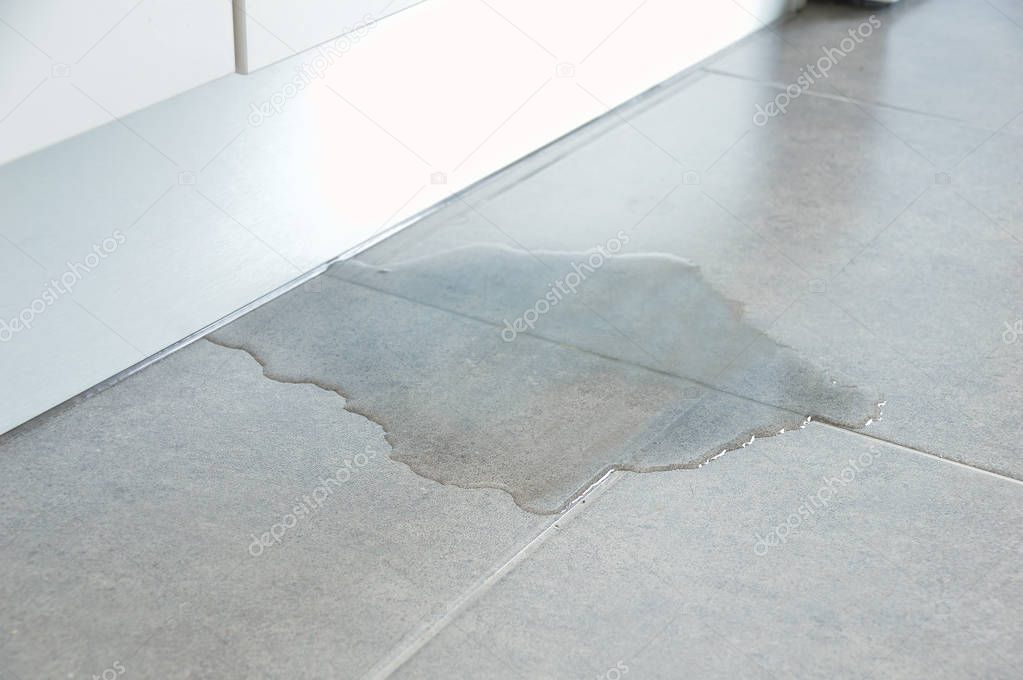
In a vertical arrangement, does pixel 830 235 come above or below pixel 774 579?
below

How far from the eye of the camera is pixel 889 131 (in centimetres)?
383

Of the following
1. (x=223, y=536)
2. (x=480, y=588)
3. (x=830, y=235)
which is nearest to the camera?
(x=480, y=588)

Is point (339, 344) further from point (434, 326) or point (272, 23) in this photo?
point (272, 23)

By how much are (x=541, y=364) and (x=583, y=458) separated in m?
0.37

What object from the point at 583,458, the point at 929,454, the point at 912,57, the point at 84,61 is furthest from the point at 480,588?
the point at 912,57

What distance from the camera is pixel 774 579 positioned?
77.4 inches

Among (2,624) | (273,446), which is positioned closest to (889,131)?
(273,446)

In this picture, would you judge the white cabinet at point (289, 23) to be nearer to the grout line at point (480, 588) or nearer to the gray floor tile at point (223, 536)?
the gray floor tile at point (223, 536)

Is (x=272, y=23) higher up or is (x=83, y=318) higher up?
(x=272, y=23)

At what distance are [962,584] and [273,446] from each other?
129 centimetres

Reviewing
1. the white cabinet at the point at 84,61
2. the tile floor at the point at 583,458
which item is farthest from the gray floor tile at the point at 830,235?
the white cabinet at the point at 84,61

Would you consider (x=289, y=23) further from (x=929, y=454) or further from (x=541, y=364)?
(x=929, y=454)

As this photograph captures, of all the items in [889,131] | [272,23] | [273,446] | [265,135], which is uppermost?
[272,23]

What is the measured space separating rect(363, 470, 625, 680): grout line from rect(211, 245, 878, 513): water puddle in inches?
1.1
